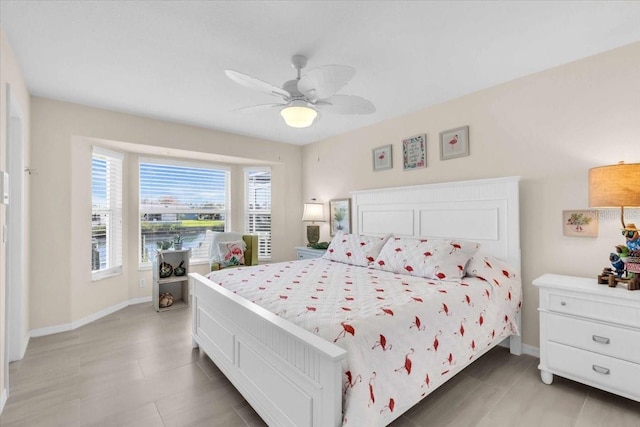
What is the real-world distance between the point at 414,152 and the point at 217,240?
2893 mm

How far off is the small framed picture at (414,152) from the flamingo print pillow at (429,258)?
41.4 inches

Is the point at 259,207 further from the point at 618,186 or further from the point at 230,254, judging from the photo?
the point at 618,186

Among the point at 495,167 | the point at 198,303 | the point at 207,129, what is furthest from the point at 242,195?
the point at 495,167

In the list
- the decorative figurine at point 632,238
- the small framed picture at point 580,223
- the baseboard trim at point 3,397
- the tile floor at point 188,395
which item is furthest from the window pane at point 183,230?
the decorative figurine at point 632,238

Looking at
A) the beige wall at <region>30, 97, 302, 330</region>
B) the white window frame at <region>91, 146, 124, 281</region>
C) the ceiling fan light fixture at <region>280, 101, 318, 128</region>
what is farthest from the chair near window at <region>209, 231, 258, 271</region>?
the ceiling fan light fixture at <region>280, 101, 318, 128</region>

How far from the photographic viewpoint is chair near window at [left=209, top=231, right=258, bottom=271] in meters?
4.16

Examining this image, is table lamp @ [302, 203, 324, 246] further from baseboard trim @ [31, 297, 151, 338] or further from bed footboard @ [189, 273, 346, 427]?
baseboard trim @ [31, 297, 151, 338]

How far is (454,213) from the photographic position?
10.1ft

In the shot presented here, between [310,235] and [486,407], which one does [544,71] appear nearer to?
[486,407]

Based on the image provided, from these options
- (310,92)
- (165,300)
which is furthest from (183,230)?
(310,92)

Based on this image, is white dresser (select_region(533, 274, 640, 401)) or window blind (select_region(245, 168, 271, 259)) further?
window blind (select_region(245, 168, 271, 259))

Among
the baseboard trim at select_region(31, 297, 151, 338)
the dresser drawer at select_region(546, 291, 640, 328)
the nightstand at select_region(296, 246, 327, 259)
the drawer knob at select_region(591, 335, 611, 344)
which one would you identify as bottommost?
the baseboard trim at select_region(31, 297, 151, 338)

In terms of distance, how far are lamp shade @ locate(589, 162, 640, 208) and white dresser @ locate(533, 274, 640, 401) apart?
57cm

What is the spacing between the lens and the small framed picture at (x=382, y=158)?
382 cm
